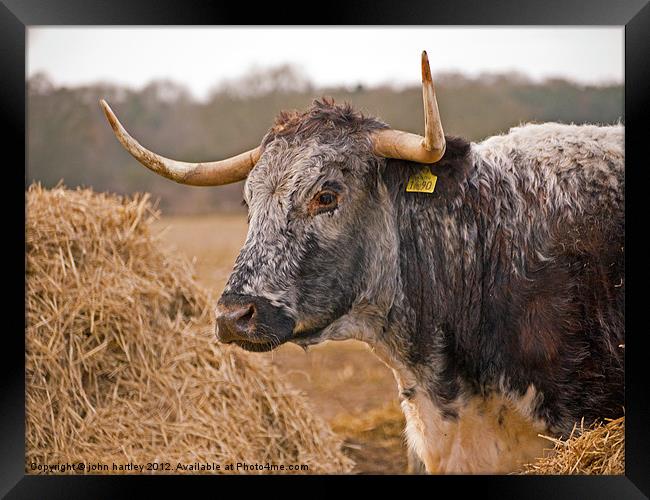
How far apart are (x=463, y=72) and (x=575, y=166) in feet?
4.56

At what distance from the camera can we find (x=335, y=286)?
3.91m

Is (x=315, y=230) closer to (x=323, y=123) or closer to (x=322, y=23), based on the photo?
(x=323, y=123)

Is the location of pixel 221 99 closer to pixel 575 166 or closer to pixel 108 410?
pixel 108 410

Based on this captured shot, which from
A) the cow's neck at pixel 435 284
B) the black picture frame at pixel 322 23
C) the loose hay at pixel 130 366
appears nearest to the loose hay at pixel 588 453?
the black picture frame at pixel 322 23

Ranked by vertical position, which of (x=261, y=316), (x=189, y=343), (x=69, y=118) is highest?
(x=69, y=118)

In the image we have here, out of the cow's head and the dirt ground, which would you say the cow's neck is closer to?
the cow's head

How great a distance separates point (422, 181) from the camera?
157 inches

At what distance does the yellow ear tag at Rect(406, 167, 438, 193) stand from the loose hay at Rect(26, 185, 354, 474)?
2.36m

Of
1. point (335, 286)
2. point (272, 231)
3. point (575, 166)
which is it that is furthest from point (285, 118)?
point (575, 166)

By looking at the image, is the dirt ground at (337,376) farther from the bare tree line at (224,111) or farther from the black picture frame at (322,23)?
the black picture frame at (322,23)

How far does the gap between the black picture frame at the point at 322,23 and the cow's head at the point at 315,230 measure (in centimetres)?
82

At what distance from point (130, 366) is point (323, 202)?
7.32 feet

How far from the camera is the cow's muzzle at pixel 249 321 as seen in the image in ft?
12.0

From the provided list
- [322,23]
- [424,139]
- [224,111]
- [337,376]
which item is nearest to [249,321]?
[424,139]
